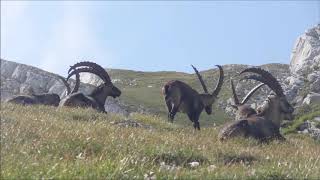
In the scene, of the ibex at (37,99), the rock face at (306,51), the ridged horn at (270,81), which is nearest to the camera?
the ridged horn at (270,81)

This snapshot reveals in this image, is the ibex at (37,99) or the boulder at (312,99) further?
the boulder at (312,99)

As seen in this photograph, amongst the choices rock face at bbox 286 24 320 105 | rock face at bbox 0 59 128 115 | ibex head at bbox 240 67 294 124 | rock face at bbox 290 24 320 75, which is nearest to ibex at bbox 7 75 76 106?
ibex head at bbox 240 67 294 124

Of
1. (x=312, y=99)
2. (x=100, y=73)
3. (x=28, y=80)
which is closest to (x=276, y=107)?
(x=100, y=73)

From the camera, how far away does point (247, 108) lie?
23625 millimetres

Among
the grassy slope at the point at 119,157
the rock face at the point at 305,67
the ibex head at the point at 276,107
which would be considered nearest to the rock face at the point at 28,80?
the rock face at the point at 305,67

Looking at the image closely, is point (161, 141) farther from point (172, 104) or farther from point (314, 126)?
point (314, 126)

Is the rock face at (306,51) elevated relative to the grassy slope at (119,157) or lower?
elevated

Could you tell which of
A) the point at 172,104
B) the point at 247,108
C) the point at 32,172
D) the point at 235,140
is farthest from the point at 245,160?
the point at 172,104

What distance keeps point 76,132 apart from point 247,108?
509 inches

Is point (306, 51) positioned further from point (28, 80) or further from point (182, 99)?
point (182, 99)

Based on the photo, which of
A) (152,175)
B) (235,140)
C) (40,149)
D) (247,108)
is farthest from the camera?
(247,108)

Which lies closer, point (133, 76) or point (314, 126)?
point (314, 126)

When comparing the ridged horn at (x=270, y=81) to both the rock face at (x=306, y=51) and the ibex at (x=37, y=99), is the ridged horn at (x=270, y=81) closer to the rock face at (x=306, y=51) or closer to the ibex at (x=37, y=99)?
the ibex at (x=37, y=99)

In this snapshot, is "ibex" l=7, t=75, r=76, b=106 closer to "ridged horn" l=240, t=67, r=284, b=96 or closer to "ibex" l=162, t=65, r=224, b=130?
"ibex" l=162, t=65, r=224, b=130
